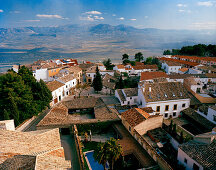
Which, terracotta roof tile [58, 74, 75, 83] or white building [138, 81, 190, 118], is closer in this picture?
white building [138, 81, 190, 118]

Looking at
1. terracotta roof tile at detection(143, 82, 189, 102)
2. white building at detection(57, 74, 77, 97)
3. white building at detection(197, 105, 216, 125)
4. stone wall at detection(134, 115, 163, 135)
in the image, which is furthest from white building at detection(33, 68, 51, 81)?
white building at detection(197, 105, 216, 125)

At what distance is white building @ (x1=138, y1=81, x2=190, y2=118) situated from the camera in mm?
31000

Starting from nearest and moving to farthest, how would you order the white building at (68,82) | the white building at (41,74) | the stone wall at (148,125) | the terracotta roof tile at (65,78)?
the stone wall at (148,125)
the white building at (68,82)
the terracotta roof tile at (65,78)
the white building at (41,74)

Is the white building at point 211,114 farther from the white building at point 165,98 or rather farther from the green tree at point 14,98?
the green tree at point 14,98

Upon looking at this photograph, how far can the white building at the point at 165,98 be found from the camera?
31.0 metres

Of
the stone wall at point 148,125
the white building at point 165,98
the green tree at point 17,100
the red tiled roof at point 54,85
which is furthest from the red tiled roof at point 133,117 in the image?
the red tiled roof at point 54,85

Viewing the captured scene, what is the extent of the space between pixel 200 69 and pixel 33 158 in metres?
62.4

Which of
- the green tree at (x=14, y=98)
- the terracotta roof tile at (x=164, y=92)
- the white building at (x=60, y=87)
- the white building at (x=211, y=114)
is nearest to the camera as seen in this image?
the white building at (x=211, y=114)

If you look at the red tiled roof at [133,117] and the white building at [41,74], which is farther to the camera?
the white building at [41,74]

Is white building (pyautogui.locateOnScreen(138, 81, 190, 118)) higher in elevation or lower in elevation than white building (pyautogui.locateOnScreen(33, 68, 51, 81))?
lower

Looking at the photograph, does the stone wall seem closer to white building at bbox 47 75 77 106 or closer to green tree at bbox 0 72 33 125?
green tree at bbox 0 72 33 125

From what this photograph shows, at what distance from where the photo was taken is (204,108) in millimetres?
28938

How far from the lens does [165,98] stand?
31469 mm

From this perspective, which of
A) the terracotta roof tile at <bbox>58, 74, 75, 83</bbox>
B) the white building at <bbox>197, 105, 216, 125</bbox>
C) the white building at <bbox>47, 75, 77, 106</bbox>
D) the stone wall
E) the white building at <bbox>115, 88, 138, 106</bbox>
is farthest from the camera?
the terracotta roof tile at <bbox>58, 74, 75, 83</bbox>
